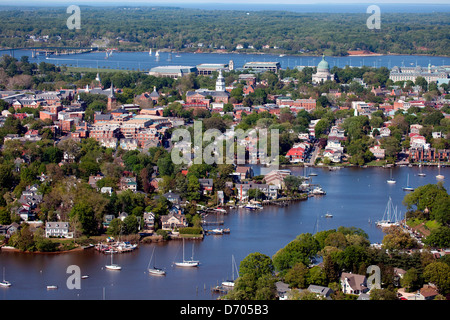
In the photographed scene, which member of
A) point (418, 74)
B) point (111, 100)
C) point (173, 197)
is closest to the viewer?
point (173, 197)

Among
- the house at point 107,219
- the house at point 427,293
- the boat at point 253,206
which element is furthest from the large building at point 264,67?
the house at point 427,293

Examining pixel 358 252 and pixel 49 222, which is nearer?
pixel 358 252

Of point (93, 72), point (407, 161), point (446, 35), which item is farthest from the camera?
point (446, 35)

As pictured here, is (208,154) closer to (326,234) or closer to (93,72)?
(326,234)

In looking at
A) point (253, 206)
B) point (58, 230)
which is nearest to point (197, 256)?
point (58, 230)

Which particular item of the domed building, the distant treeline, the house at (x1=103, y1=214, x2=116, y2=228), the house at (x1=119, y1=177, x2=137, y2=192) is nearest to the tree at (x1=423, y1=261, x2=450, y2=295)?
the house at (x1=103, y1=214, x2=116, y2=228)

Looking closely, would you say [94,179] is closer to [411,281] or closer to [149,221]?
[149,221]
